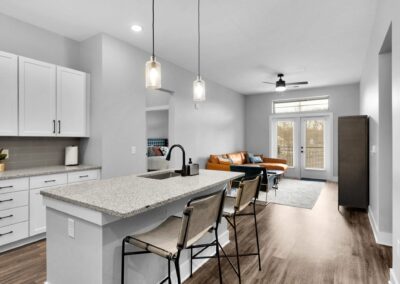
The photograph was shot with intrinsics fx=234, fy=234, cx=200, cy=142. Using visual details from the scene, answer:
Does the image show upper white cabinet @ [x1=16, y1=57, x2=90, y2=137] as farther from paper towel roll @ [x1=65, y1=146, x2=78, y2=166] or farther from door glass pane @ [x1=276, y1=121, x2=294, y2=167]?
door glass pane @ [x1=276, y1=121, x2=294, y2=167]

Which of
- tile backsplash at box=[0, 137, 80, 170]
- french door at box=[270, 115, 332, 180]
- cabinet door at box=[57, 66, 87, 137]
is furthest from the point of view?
french door at box=[270, 115, 332, 180]

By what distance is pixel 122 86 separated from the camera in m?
3.87

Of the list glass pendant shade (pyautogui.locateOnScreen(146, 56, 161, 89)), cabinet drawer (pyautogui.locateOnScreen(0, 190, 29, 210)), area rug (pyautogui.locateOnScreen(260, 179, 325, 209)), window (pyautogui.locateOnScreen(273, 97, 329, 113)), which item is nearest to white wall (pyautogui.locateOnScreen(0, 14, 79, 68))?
cabinet drawer (pyautogui.locateOnScreen(0, 190, 29, 210))

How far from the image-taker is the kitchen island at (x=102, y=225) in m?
1.46

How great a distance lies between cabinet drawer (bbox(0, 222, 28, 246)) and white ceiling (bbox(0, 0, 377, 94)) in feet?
8.74

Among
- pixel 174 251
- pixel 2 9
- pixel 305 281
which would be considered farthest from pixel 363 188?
pixel 2 9

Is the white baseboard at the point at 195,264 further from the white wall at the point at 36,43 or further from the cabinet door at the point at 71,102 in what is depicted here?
the white wall at the point at 36,43

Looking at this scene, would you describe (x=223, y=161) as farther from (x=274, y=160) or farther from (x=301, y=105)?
(x=301, y=105)

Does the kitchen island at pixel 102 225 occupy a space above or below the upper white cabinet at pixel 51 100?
below

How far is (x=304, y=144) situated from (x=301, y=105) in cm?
130

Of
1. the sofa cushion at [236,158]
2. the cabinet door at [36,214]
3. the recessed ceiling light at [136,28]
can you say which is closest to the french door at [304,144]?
the sofa cushion at [236,158]

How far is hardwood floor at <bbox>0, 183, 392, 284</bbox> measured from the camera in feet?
7.23

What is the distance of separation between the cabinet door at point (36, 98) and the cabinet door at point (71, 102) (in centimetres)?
8

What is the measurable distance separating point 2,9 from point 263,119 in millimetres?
7265
